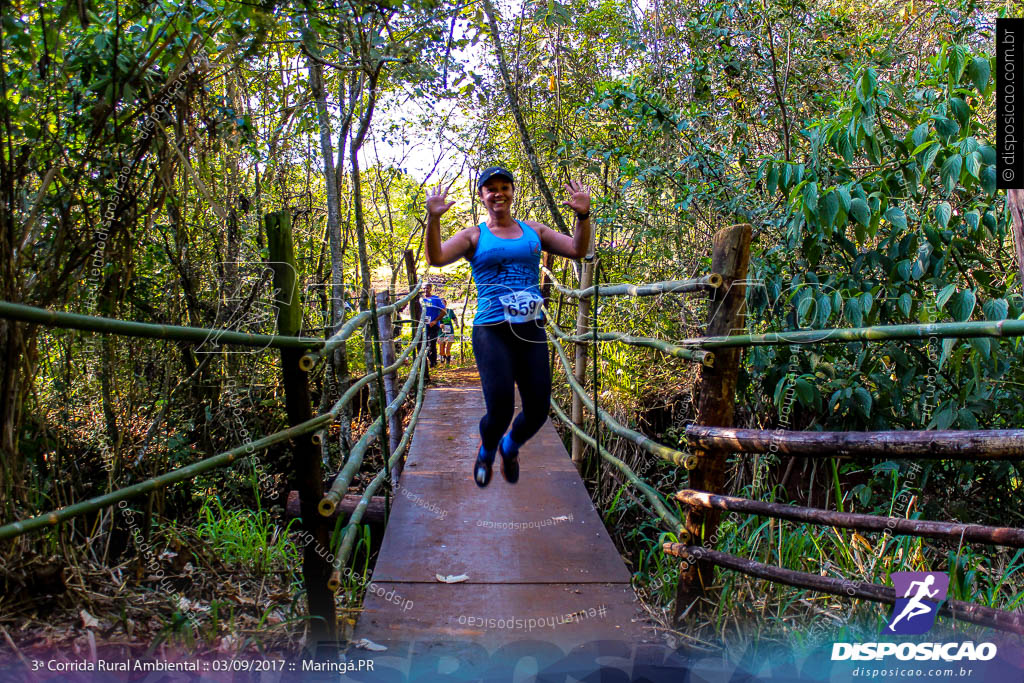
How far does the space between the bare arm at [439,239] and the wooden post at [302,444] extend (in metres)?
0.80

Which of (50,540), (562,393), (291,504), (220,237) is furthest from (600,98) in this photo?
(50,540)

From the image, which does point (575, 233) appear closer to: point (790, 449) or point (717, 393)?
point (717, 393)

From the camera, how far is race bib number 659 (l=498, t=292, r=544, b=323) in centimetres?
276

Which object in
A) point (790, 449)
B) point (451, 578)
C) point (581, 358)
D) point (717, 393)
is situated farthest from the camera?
point (581, 358)

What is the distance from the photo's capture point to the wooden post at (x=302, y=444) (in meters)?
1.66

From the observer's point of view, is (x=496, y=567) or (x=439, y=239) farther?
(x=439, y=239)

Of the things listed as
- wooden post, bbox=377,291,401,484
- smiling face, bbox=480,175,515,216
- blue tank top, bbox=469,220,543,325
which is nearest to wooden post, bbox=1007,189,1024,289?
blue tank top, bbox=469,220,543,325

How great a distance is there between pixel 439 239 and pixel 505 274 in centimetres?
32

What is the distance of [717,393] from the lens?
2006mm

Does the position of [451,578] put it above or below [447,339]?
below

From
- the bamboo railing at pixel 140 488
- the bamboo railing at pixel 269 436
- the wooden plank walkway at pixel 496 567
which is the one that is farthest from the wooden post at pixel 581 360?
the bamboo railing at pixel 140 488

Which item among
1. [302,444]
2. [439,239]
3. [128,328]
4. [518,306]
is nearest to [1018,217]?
[518,306]

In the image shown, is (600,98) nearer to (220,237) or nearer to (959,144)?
(959,144)

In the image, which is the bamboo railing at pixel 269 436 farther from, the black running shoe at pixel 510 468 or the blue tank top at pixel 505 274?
Result: the black running shoe at pixel 510 468
